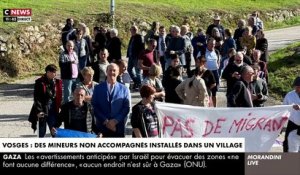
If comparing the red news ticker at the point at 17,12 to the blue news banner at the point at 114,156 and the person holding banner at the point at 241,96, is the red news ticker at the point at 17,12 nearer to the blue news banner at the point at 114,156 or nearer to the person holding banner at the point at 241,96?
the person holding banner at the point at 241,96

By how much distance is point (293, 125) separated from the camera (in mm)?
10461

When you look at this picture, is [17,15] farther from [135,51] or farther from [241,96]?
[241,96]

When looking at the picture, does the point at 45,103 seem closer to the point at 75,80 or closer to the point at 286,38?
the point at 75,80

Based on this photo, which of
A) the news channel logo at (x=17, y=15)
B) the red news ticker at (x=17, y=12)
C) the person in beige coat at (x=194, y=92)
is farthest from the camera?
the red news ticker at (x=17, y=12)

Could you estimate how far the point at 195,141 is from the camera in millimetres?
9211

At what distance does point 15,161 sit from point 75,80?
6298 millimetres

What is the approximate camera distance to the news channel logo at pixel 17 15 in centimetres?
2181

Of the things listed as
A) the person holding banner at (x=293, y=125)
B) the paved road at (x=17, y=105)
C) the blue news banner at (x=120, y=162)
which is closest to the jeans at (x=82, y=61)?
the paved road at (x=17, y=105)

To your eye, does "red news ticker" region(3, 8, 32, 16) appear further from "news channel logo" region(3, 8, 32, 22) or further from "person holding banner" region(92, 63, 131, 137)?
"person holding banner" region(92, 63, 131, 137)

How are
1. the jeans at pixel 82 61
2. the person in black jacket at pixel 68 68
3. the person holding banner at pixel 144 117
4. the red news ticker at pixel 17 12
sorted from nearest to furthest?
the person holding banner at pixel 144 117 → the person in black jacket at pixel 68 68 → the jeans at pixel 82 61 → the red news ticker at pixel 17 12

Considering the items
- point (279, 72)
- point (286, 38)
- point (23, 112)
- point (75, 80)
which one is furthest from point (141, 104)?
point (286, 38)

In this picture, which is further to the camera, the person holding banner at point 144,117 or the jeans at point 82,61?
the jeans at point 82,61

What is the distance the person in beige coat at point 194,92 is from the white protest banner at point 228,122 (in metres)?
0.91

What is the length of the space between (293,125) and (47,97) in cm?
413
